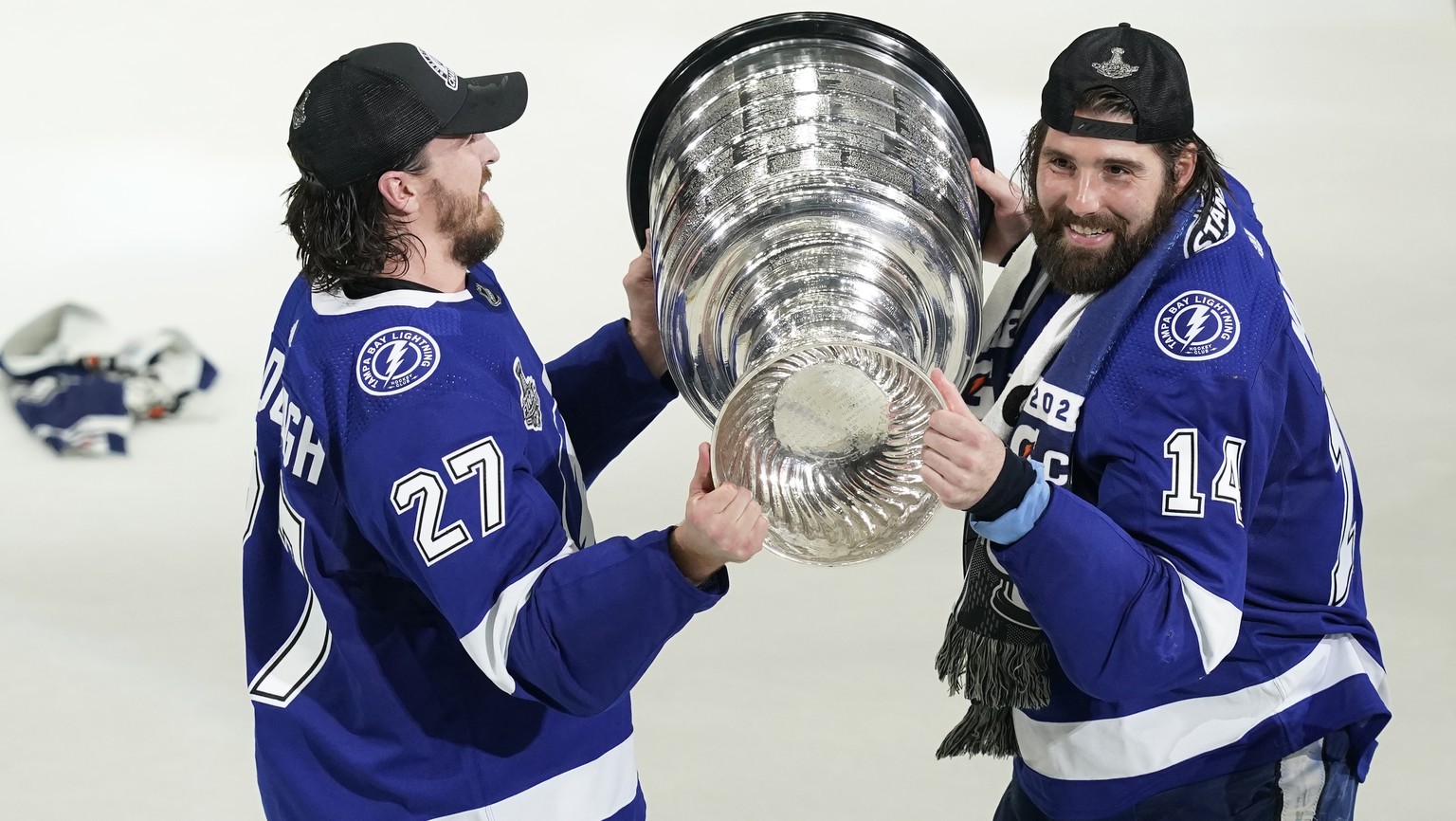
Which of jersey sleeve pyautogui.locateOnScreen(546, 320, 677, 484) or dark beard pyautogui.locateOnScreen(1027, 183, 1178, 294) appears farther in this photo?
jersey sleeve pyautogui.locateOnScreen(546, 320, 677, 484)

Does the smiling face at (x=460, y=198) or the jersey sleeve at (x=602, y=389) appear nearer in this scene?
the smiling face at (x=460, y=198)

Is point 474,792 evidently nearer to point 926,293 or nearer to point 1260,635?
point 926,293

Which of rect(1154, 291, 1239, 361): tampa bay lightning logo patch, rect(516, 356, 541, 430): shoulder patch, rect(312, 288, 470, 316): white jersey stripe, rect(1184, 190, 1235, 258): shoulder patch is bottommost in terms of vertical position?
rect(516, 356, 541, 430): shoulder patch

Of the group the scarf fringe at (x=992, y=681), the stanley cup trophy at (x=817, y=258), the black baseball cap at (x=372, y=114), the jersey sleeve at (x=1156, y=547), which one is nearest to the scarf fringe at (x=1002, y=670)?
the scarf fringe at (x=992, y=681)

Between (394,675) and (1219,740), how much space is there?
919mm

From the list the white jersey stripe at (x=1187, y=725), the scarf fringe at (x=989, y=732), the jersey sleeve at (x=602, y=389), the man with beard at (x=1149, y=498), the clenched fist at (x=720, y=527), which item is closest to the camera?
the clenched fist at (x=720, y=527)

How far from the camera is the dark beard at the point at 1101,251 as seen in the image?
1746 millimetres

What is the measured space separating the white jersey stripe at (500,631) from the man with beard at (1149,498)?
0.41 meters

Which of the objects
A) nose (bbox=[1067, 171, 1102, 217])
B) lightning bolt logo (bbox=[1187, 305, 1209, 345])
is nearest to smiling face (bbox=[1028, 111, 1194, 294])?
nose (bbox=[1067, 171, 1102, 217])

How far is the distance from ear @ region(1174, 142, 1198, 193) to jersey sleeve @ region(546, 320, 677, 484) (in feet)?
2.51

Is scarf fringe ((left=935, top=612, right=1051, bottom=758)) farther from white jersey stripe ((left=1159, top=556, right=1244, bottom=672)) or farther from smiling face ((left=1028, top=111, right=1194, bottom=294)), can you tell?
smiling face ((left=1028, top=111, right=1194, bottom=294))

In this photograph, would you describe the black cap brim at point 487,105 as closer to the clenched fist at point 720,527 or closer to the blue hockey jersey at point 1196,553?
the clenched fist at point 720,527

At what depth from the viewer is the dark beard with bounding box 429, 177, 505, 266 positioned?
1.76 meters

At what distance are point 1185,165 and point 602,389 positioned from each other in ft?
2.72
